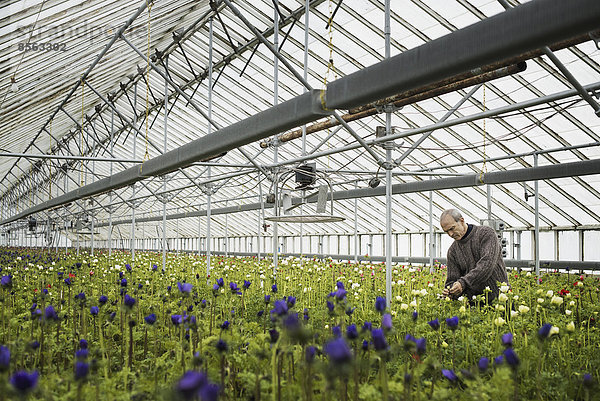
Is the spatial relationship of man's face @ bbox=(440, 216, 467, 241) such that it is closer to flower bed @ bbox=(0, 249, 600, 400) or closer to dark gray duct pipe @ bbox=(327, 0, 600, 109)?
flower bed @ bbox=(0, 249, 600, 400)

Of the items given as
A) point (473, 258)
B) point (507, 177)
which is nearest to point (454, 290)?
point (473, 258)

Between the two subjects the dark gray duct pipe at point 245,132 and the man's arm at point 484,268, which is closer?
the dark gray duct pipe at point 245,132

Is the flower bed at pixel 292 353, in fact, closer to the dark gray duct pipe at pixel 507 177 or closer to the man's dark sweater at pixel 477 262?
the man's dark sweater at pixel 477 262

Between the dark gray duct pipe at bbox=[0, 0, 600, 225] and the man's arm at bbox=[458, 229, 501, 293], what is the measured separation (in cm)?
213

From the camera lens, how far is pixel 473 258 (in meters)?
4.70

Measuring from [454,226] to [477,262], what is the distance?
15.5 inches

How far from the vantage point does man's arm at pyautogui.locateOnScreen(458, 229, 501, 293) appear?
4.33 m

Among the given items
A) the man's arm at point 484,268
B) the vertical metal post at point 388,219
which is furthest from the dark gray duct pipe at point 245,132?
the man's arm at point 484,268

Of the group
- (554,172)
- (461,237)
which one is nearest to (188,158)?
(461,237)

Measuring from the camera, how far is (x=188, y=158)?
5289 mm

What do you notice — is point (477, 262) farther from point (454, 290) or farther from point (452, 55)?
point (452, 55)

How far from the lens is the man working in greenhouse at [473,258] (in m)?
4.36

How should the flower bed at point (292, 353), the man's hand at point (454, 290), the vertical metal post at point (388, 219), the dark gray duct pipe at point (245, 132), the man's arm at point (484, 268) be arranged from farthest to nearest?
the vertical metal post at point (388, 219)
the man's arm at point (484, 268)
the man's hand at point (454, 290)
the dark gray duct pipe at point (245, 132)
the flower bed at point (292, 353)

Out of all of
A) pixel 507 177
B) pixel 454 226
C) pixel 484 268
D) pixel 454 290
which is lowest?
pixel 454 290
